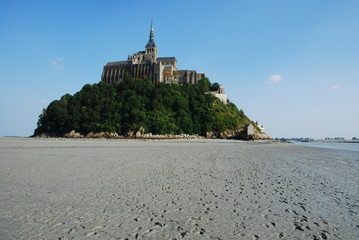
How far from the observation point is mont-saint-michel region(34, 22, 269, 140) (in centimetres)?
5512

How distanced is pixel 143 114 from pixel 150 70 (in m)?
30.0

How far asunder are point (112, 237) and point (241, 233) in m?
1.80

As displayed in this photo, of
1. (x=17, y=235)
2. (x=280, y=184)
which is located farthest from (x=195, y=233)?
(x=280, y=184)

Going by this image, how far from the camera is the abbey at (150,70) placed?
7925cm

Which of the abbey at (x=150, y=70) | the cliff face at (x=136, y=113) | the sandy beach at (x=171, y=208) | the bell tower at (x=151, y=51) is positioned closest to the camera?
the sandy beach at (x=171, y=208)

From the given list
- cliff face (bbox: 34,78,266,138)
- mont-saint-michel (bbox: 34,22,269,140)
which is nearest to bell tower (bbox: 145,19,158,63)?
cliff face (bbox: 34,78,266,138)

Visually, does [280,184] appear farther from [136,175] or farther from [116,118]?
[116,118]

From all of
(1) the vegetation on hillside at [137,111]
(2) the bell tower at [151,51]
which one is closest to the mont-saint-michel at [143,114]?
(1) the vegetation on hillside at [137,111]

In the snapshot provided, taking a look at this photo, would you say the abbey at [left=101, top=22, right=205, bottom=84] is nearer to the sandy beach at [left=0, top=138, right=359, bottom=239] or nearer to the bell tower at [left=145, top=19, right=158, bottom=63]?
the bell tower at [left=145, top=19, right=158, bottom=63]

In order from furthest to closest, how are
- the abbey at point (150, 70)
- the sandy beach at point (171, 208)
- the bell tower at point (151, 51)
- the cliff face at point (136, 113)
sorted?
the bell tower at point (151, 51)
the abbey at point (150, 70)
the cliff face at point (136, 113)
the sandy beach at point (171, 208)

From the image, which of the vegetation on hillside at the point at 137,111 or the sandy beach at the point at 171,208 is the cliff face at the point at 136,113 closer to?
the vegetation on hillside at the point at 137,111

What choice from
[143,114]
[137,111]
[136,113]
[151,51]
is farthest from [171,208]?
[151,51]

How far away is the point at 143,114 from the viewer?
185ft

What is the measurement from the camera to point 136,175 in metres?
6.95
